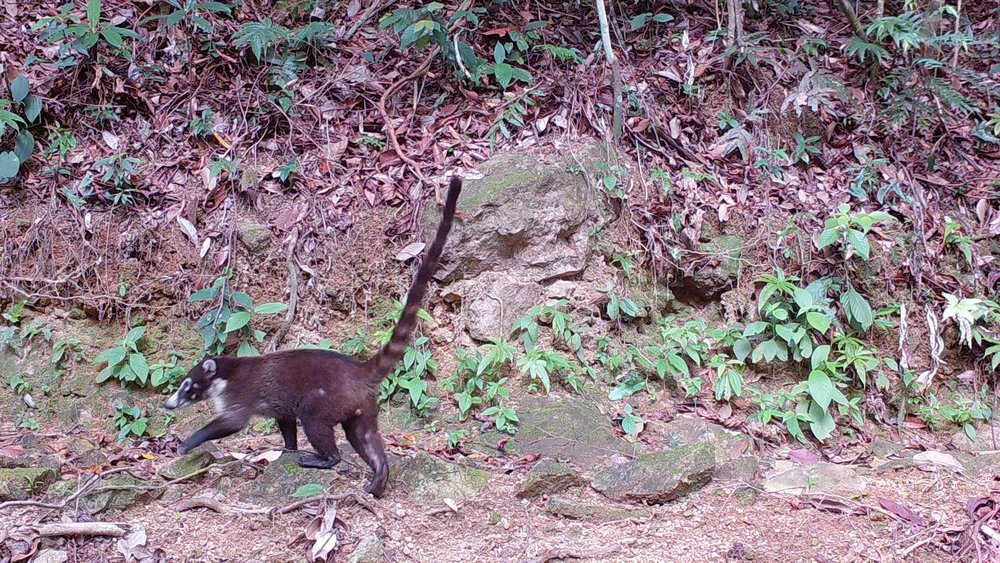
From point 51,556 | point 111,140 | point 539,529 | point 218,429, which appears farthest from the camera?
point 111,140

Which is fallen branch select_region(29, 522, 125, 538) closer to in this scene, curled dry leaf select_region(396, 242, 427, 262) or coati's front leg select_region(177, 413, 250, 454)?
coati's front leg select_region(177, 413, 250, 454)

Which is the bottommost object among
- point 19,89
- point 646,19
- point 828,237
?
point 828,237

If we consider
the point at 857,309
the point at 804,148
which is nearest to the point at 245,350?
the point at 857,309

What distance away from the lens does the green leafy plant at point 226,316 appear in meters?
5.82

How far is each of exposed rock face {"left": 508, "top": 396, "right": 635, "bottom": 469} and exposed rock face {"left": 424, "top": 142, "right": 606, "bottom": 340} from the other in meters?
0.74

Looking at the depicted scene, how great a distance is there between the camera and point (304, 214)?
6363mm

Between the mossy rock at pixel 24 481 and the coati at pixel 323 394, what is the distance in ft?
2.44

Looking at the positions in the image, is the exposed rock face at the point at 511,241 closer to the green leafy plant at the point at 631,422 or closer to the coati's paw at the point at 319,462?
the green leafy plant at the point at 631,422

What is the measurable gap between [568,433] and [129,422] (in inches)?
118

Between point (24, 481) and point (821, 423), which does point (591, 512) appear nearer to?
point (821, 423)

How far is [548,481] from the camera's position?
4531mm

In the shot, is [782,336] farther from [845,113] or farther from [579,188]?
[845,113]

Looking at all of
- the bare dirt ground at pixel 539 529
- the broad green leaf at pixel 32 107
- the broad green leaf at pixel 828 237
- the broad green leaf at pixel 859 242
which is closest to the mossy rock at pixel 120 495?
the bare dirt ground at pixel 539 529

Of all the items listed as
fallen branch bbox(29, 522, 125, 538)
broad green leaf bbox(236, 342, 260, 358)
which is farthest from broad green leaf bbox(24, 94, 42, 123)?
fallen branch bbox(29, 522, 125, 538)
